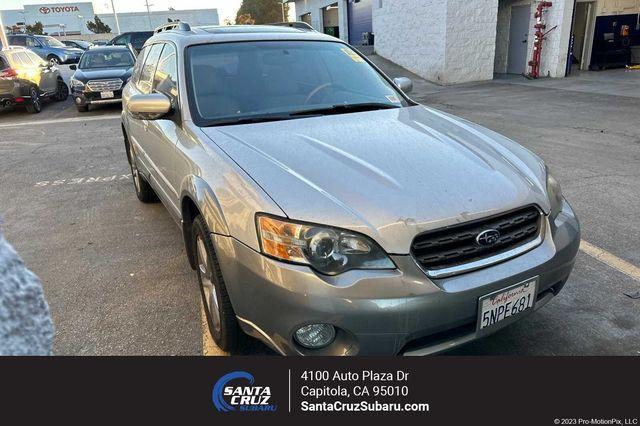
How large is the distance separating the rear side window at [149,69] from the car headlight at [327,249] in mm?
2641

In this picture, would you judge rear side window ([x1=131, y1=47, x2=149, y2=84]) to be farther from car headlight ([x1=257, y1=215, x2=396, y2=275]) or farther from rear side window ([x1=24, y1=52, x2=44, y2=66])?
rear side window ([x1=24, y1=52, x2=44, y2=66])

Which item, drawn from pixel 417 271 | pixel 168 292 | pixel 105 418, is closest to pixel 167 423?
pixel 105 418

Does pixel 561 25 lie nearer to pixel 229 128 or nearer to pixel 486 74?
pixel 486 74

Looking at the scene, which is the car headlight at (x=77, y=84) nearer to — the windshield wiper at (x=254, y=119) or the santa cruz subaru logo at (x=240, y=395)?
the windshield wiper at (x=254, y=119)

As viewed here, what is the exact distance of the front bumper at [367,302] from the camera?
1.77 metres

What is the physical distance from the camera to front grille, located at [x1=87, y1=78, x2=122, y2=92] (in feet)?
35.7

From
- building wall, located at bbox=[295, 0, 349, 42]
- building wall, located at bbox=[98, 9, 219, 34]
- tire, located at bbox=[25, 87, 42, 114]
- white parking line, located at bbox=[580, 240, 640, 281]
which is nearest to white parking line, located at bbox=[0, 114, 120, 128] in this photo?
tire, located at bbox=[25, 87, 42, 114]

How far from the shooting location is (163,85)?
3.42 m

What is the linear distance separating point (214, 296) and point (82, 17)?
78.9m

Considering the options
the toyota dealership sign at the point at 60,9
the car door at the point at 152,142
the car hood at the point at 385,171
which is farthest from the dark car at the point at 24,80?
the toyota dealership sign at the point at 60,9

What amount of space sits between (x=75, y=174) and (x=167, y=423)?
17.7 feet

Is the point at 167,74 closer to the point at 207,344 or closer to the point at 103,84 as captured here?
the point at 207,344

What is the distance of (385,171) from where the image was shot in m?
2.14

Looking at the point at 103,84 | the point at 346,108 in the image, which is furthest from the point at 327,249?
the point at 103,84
